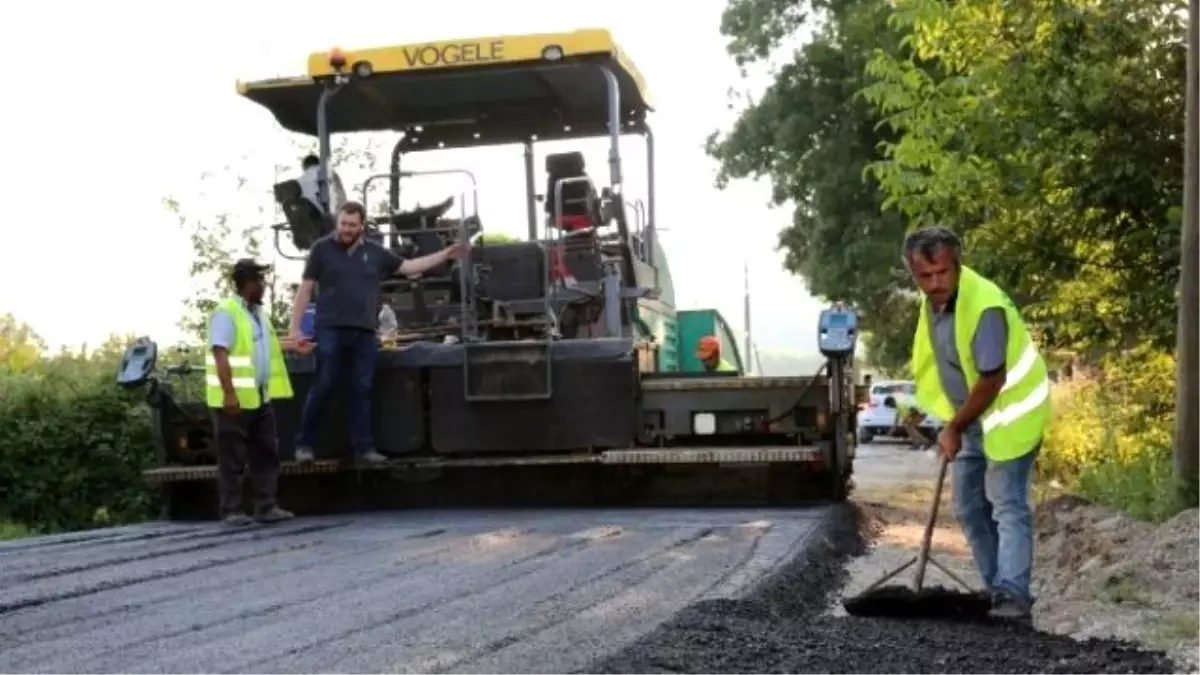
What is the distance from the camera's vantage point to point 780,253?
26719mm

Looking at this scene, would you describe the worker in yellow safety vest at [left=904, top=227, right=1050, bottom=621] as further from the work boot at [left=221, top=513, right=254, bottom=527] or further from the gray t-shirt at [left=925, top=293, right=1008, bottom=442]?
the work boot at [left=221, top=513, right=254, bottom=527]

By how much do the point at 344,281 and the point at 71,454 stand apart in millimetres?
4423

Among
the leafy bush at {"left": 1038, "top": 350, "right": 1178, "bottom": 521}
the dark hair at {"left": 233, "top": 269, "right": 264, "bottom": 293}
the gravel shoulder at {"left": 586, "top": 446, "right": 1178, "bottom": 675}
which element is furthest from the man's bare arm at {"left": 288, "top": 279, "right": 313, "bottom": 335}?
the leafy bush at {"left": 1038, "top": 350, "right": 1178, "bottom": 521}

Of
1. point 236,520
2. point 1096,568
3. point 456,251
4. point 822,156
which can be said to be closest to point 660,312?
point 456,251

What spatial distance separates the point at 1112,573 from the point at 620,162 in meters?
4.29

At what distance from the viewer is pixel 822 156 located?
24.0 metres

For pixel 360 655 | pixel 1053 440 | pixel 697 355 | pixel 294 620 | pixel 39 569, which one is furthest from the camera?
pixel 1053 440

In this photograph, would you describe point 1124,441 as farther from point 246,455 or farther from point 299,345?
point 246,455

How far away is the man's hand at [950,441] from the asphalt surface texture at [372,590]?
89 cm

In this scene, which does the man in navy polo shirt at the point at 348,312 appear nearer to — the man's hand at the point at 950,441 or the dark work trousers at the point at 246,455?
the dark work trousers at the point at 246,455

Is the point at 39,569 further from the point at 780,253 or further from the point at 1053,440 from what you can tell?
the point at 780,253

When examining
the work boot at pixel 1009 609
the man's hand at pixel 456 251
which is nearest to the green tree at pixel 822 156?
the man's hand at pixel 456 251

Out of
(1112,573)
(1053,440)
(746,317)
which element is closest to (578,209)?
(1112,573)

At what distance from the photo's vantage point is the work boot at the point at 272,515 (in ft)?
27.6
